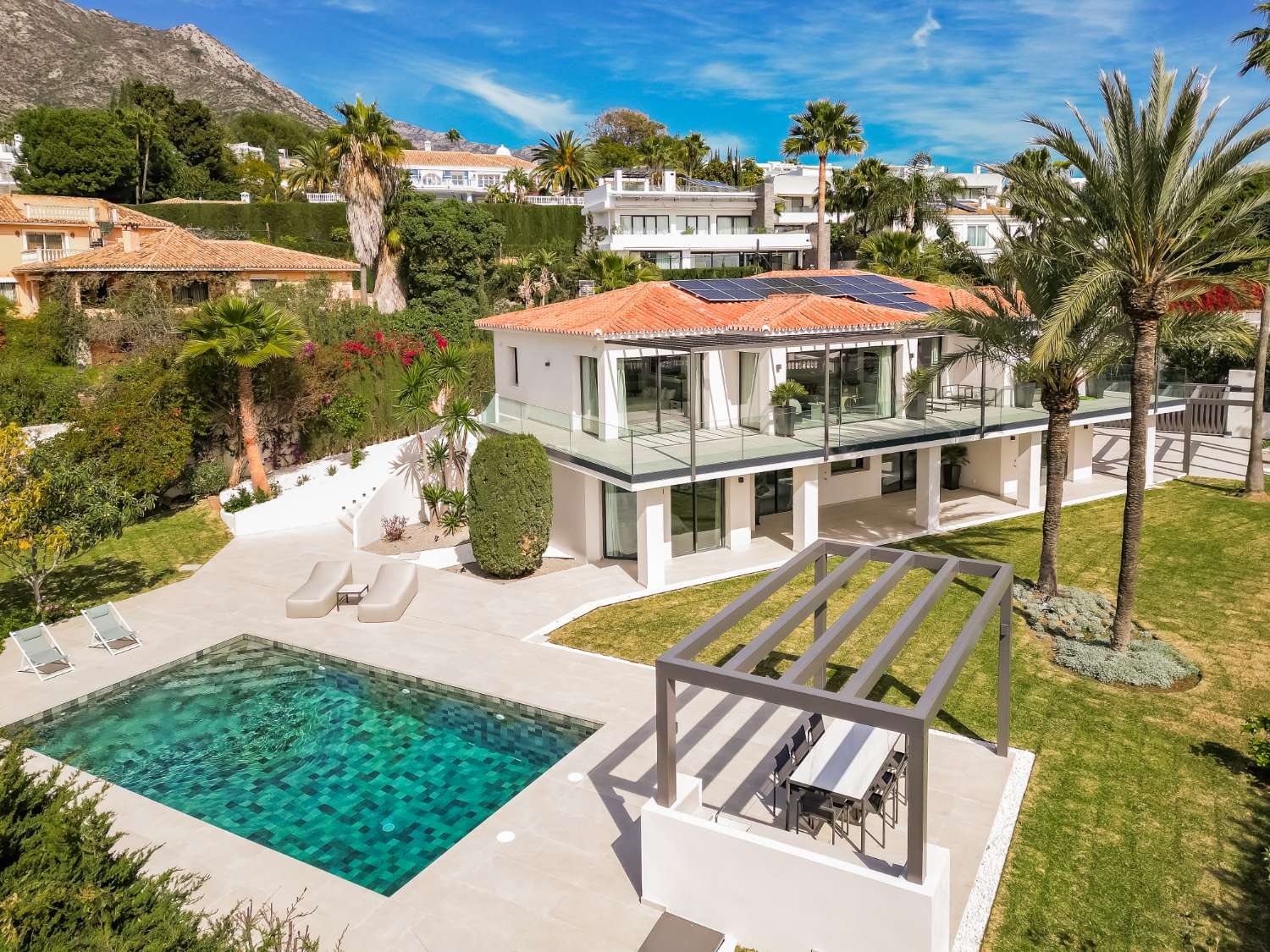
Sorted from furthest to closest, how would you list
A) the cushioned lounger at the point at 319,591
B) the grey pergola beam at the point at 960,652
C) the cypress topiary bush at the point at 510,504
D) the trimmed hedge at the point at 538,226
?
the trimmed hedge at the point at 538,226 → the cypress topiary bush at the point at 510,504 → the cushioned lounger at the point at 319,591 → the grey pergola beam at the point at 960,652

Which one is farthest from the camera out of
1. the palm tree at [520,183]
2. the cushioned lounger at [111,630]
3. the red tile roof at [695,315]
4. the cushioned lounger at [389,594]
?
the palm tree at [520,183]

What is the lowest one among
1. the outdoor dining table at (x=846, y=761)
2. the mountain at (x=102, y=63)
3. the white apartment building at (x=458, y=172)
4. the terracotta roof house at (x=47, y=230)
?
the outdoor dining table at (x=846, y=761)

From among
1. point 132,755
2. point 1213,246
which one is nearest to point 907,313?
point 1213,246

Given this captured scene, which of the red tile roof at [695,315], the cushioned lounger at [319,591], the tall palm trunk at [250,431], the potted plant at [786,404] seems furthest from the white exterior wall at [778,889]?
the tall palm trunk at [250,431]

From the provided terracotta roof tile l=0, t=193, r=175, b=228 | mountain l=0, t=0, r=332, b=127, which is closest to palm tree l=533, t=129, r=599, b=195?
terracotta roof tile l=0, t=193, r=175, b=228

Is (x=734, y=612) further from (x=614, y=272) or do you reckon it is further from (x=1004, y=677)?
(x=614, y=272)

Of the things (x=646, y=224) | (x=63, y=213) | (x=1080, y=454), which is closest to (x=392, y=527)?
(x=1080, y=454)

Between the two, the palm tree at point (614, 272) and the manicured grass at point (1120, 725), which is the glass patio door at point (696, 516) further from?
the palm tree at point (614, 272)
